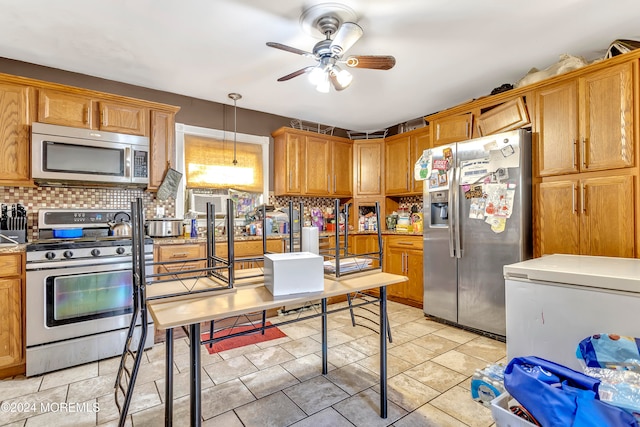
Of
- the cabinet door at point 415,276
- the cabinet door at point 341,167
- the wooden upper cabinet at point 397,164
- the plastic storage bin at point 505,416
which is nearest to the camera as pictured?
the plastic storage bin at point 505,416

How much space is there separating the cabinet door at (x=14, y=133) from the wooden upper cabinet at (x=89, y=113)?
0.10 metres

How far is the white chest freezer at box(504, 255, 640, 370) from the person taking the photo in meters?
1.48

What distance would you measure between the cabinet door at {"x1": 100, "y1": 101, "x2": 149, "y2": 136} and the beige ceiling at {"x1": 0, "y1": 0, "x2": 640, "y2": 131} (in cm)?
34

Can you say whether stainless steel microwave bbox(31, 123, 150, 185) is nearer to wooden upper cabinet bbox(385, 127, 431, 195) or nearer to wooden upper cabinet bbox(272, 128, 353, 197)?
wooden upper cabinet bbox(272, 128, 353, 197)

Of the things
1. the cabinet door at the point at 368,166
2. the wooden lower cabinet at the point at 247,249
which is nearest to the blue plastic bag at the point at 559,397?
the wooden lower cabinet at the point at 247,249

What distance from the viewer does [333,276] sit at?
5.85ft

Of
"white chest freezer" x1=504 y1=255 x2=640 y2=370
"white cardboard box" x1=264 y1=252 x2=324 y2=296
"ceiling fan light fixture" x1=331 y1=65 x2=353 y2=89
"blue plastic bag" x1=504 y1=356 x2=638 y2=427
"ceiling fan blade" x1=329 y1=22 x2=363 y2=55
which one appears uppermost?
"ceiling fan blade" x1=329 y1=22 x2=363 y2=55

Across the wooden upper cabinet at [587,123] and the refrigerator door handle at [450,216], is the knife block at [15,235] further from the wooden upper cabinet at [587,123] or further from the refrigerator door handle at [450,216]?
the wooden upper cabinet at [587,123]

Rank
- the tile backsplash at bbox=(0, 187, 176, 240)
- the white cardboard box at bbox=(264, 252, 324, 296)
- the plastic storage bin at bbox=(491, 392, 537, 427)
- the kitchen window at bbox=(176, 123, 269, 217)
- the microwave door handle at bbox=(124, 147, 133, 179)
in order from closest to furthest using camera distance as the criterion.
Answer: the plastic storage bin at bbox=(491, 392, 537, 427) < the white cardboard box at bbox=(264, 252, 324, 296) < the tile backsplash at bbox=(0, 187, 176, 240) < the microwave door handle at bbox=(124, 147, 133, 179) < the kitchen window at bbox=(176, 123, 269, 217)

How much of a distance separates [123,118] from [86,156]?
0.48 meters

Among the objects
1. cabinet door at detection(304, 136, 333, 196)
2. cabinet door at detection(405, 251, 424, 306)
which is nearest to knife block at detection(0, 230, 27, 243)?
cabinet door at detection(304, 136, 333, 196)

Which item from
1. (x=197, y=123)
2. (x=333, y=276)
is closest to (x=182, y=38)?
(x=197, y=123)

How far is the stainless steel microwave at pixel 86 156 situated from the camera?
8.38 ft

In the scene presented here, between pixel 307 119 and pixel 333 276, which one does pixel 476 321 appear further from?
pixel 307 119
